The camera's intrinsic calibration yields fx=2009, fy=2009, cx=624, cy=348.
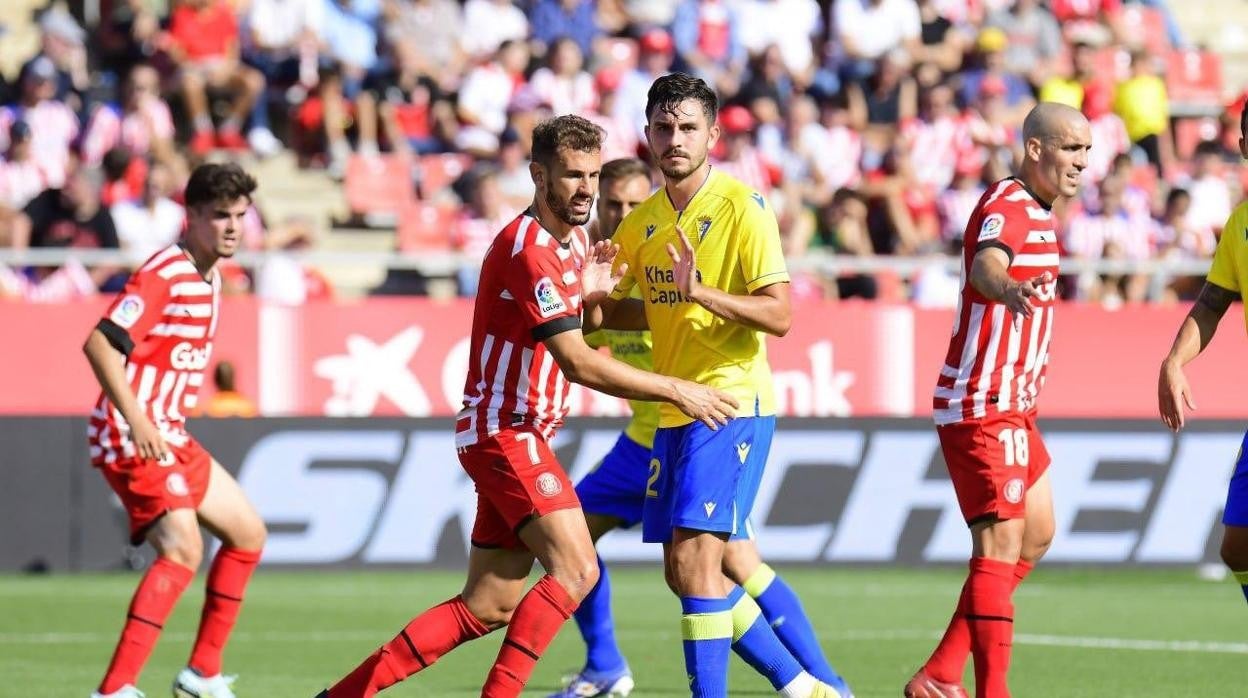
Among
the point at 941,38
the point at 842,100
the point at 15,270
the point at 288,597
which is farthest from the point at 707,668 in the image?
the point at 941,38

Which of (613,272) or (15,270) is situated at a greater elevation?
(613,272)

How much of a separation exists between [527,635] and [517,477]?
0.57m

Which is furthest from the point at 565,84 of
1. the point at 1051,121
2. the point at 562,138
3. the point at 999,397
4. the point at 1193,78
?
the point at 562,138

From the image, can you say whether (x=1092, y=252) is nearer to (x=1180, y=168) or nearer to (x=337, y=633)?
(x=1180, y=168)

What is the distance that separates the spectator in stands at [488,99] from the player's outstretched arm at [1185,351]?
12.2 metres

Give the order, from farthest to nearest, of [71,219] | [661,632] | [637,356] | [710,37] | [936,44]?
[936,44]
[710,37]
[71,219]
[661,632]
[637,356]

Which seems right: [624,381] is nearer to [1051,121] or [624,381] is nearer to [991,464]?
[991,464]

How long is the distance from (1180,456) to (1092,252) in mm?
3750

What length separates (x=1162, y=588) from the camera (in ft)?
49.5

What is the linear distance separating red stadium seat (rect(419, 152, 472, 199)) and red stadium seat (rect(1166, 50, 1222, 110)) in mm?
8915

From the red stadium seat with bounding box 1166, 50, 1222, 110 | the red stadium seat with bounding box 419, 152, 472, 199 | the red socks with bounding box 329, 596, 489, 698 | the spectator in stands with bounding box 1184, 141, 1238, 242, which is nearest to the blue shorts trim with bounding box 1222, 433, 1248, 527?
the red socks with bounding box 329, 596, 489, 698

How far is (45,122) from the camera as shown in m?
18.4

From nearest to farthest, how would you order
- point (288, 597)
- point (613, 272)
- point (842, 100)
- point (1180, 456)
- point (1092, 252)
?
point (613, 272), point (288, 597), point (1180, 456), point (1092, 252), point (842, 100)


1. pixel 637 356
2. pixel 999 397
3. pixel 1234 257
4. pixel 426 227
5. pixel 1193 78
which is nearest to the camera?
pixel 1234 257
